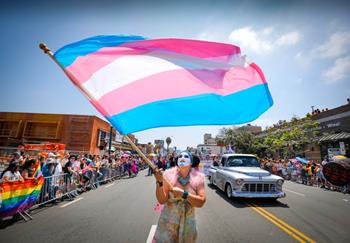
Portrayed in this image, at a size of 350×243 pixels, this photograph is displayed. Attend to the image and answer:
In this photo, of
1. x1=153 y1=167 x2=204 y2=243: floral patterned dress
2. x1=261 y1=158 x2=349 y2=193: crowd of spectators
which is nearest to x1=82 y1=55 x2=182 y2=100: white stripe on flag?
x1=153 y1=167 x2=204 y2=243: floral patterned dress

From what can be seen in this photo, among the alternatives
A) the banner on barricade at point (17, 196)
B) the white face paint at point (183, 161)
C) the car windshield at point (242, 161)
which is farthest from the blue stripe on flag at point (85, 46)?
the car windshield at point (242, 161)

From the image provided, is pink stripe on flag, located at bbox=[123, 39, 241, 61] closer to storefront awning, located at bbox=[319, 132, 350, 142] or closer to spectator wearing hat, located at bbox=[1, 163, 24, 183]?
spectator wearing hat, located at bbox=[1, 163, 24, 183]

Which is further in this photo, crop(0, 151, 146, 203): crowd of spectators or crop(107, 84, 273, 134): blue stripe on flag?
crop(0, 151, 146, 203): crowd of spectators

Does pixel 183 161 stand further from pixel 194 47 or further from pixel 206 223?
pixel 206 223

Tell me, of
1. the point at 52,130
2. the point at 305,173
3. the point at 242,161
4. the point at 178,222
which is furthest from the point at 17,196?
the point at 52,130

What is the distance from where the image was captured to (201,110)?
130 inches

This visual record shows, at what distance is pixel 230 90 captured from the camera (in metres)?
3.40

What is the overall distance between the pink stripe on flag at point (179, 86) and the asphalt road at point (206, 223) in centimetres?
324

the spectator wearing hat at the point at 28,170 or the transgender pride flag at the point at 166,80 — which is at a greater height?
the transgender pride flag at the point at 166,80

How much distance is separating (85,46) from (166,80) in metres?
1.55

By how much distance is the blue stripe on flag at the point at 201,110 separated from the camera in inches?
124

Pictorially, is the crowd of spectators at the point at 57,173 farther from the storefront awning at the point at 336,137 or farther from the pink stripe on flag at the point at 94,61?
the storefront awning at the point at 336,137

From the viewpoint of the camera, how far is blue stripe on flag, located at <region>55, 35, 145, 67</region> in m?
3.27

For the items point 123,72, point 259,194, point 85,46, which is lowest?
point 259,194
